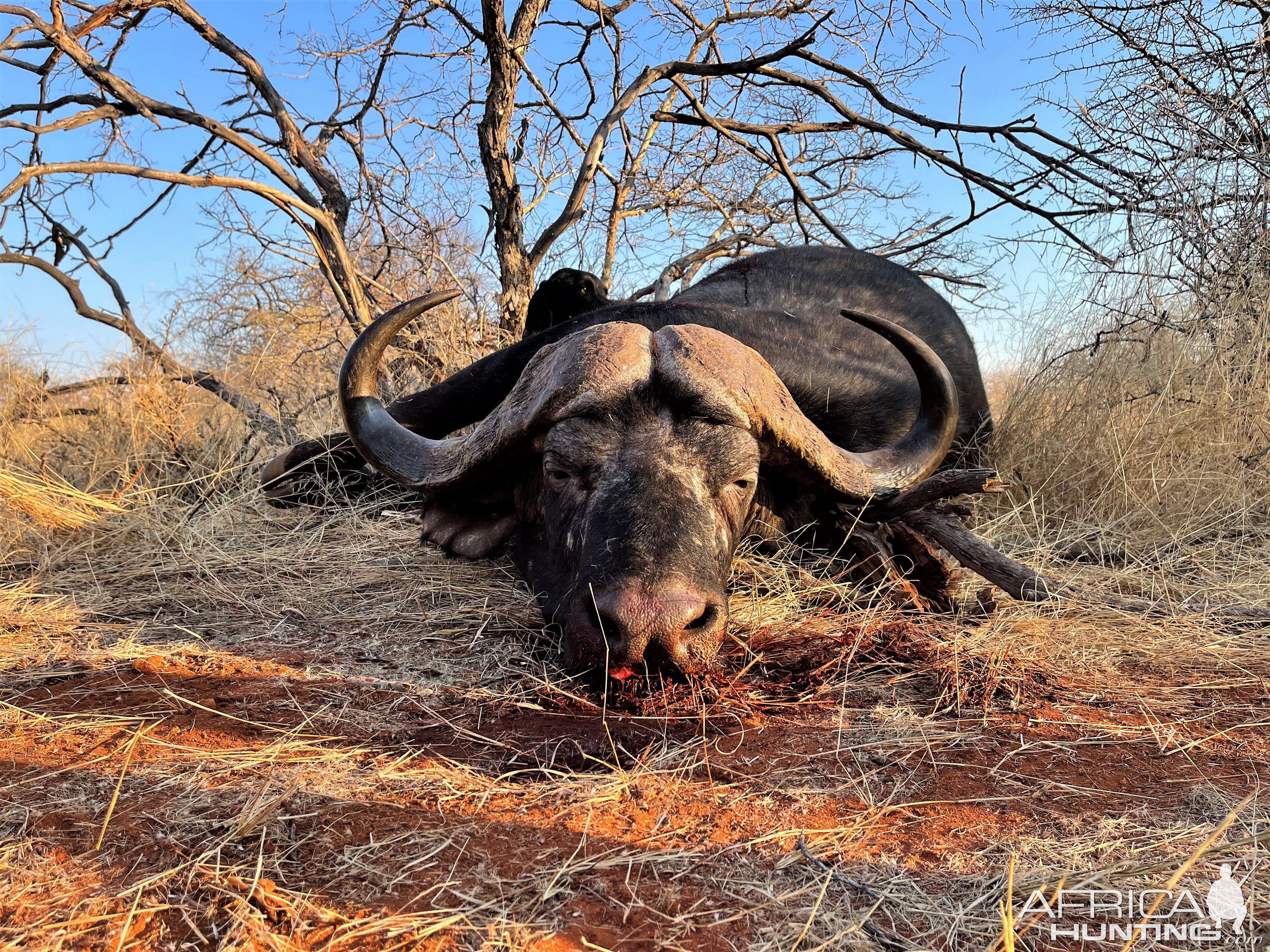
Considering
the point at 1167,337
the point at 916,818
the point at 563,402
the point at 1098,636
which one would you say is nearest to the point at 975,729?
the point at 916,818

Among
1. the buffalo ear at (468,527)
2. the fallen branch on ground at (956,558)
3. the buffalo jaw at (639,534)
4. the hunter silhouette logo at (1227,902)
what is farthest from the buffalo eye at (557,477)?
the hunter silhouette logo at (1227,902)

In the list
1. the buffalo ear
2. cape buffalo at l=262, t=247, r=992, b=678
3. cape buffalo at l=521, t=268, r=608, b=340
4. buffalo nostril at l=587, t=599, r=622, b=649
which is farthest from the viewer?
cape buffalo at l=521, t=268, r=608, b=340

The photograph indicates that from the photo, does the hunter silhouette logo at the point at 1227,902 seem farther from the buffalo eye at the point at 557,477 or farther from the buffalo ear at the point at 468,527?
the buffalo ear at the point at 468,527

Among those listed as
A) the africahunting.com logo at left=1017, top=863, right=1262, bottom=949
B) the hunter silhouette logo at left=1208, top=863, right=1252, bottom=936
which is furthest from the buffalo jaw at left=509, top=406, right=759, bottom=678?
the hunter silhouette logo at left=1208, top=863, right=1252, bottom=936

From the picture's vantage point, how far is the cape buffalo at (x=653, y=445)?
7.32 ft

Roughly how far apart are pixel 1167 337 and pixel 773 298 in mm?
2939

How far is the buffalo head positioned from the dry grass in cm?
19

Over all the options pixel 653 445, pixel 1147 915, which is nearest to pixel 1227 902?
pixel 1147 915

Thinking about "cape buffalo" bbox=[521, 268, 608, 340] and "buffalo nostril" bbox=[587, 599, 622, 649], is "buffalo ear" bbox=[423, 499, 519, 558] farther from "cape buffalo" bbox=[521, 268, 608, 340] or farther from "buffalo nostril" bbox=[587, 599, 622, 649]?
"cape buffalo" bbox=[521, 268, 608, 340]

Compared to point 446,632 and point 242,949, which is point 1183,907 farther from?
point 446,632

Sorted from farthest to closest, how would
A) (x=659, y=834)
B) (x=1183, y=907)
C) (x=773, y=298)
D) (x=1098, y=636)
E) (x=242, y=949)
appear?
(x=773, y=298) → (x=1098, y=636) → (x=659, y=834) → (x=1183, y=907) → (x=242, y=949)

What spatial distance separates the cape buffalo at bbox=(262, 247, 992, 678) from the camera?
223 cm

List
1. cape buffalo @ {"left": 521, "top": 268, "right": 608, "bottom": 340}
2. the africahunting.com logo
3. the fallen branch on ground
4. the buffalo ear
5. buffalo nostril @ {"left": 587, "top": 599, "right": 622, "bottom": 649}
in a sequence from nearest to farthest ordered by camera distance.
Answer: the africahunting.com logo, buffalo nostril @ {"left": 587, "top": 599, "right": 622, "bottom": 649}, the fallen branch on ground, the buffalo ear, cape buffalo @ {"left": 521, "top": 268, "right": 608, "bottom": 340}

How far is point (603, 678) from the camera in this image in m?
2.20
